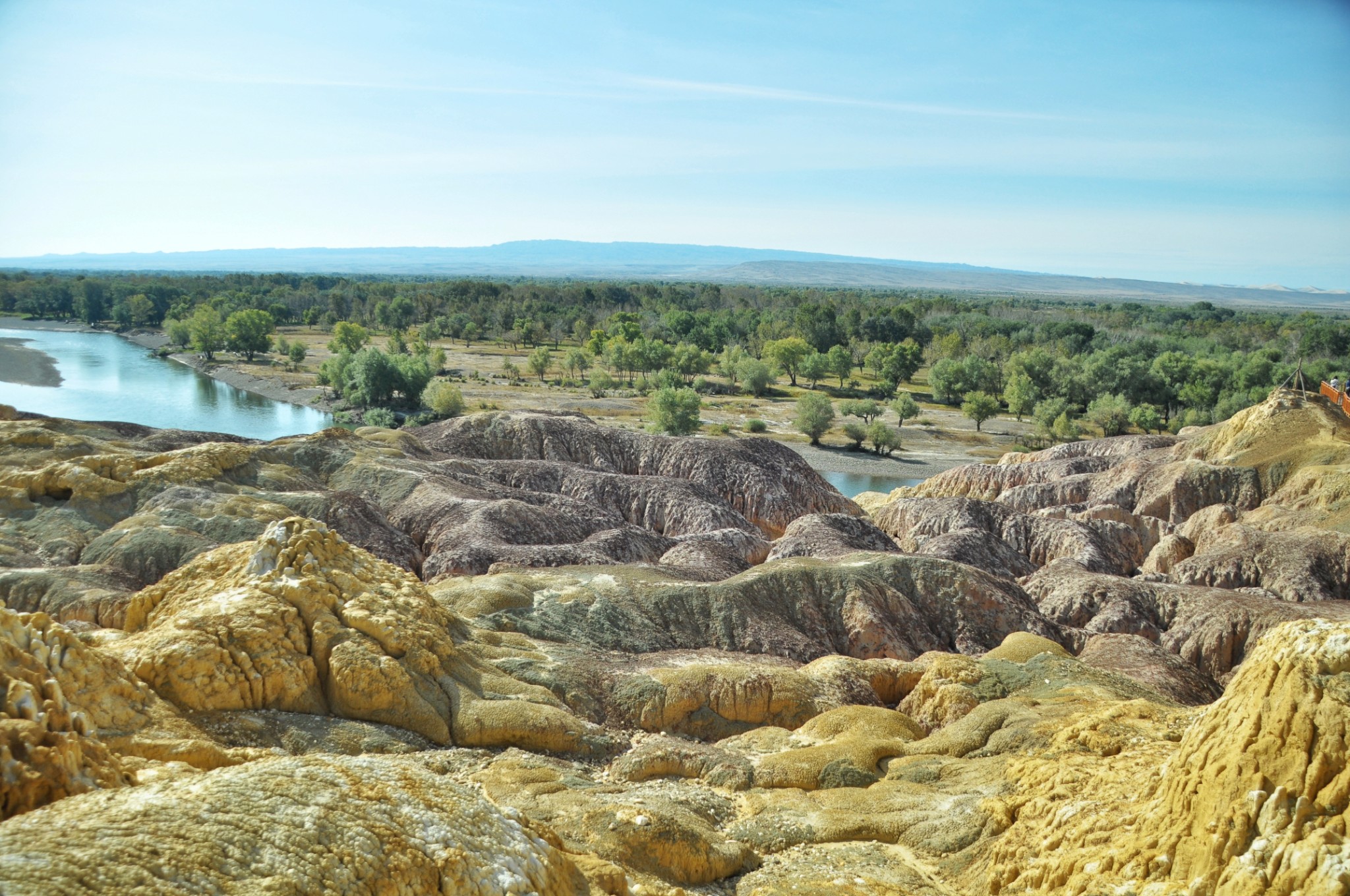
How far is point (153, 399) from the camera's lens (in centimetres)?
10656

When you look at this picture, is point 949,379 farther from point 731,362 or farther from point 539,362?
point 539,362

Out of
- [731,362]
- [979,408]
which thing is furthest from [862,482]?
[731,362]

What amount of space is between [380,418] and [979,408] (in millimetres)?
63886

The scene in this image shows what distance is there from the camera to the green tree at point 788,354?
13150 centimetres

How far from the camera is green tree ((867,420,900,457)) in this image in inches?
3708

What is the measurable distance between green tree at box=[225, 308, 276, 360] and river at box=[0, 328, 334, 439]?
30.5 ft

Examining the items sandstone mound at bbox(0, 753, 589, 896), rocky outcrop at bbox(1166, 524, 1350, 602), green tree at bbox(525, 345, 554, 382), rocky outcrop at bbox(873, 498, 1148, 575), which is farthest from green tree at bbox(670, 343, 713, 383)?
sandstone mound at bbox(0, 753, 589, 896)

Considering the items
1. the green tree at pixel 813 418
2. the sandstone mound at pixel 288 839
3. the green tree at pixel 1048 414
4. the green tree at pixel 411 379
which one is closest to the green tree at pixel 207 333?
the green tree at pixel 411 379

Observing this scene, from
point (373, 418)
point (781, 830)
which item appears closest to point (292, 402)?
point (373, 418)

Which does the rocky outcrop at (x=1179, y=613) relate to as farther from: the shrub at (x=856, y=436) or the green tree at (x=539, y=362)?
the green tree at (x=539, y=362)

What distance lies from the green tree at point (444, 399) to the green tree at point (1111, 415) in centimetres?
6706

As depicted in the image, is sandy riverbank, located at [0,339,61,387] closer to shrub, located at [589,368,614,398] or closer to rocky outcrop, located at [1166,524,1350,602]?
shrub, located at [589,368,614,398]

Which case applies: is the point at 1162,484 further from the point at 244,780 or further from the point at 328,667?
the point at 244,780

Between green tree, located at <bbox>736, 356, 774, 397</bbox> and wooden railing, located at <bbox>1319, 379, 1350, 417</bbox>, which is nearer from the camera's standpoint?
wooden railing, located at <bbox>1319, 379, 1350, 417</bbox>
